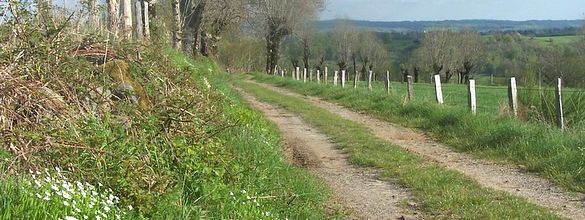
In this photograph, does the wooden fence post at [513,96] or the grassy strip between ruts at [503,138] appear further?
the wooden fence post at [513,96]

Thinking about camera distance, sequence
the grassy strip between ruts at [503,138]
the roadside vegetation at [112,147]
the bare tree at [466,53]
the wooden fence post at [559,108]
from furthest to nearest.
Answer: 1. the bare tree at [466,53]
2. the wooden fence post at [559,108]
3. the grassy strip between ruts at [503,138]
4. the roadside vegetation at [112,147]

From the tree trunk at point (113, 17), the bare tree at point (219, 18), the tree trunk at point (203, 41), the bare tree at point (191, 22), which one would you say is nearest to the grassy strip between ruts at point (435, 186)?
the tree trunk at point (113, 17)

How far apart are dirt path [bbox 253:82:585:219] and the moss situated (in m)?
4.39

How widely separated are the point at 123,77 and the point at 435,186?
157 inches

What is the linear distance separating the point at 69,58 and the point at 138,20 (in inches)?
293

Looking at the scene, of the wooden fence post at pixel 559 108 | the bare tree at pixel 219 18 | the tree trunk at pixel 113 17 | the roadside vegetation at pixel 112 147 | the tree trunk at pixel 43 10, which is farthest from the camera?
the bare tree at pixel 219 18

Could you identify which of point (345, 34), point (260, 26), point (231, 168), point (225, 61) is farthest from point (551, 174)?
point (345, 34)

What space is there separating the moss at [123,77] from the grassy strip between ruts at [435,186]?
334 cm

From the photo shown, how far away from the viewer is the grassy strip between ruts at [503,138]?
882cm

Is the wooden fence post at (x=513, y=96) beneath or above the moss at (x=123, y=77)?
beneath

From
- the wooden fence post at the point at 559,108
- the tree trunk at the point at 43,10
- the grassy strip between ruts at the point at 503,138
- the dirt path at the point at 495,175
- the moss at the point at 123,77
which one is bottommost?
the dirt path at the point at 495,175

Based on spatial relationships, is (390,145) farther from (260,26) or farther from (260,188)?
(260,26)

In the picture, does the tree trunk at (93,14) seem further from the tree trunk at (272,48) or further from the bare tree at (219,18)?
the tree trunk at (272,48)

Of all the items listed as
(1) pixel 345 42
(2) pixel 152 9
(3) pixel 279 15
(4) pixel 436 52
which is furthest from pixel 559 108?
(4) pixel 436 52
